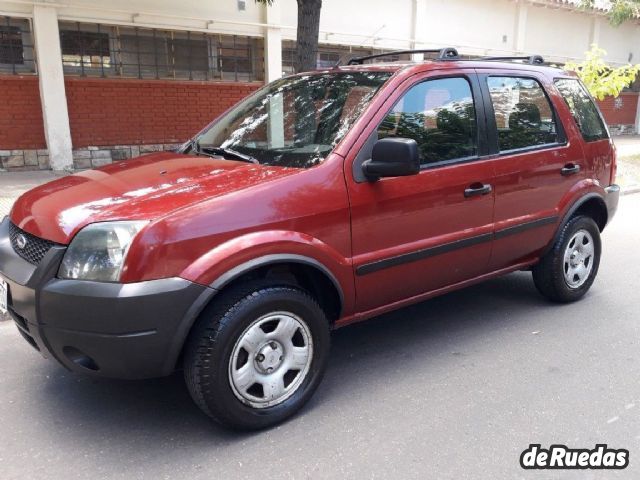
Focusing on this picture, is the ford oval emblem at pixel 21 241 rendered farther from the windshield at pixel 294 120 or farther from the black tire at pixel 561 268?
the black tire at pixel 561 268

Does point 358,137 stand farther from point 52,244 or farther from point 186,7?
point 186,7

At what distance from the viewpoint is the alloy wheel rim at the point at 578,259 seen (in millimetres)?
4461

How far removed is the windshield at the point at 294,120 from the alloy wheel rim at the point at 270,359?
2.86 ft

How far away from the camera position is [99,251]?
8.16 feet

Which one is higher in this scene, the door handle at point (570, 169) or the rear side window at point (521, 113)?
the rear side window at point (521, 113)

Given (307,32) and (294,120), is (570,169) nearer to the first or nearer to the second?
(294,120)

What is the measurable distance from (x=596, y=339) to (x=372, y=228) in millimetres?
1987

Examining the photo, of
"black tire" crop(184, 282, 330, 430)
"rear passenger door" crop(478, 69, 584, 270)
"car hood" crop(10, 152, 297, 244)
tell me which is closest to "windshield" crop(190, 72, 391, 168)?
"car hood" crop(10, 152, 297, 244)

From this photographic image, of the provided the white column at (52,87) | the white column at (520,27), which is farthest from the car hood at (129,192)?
the white column at (520,27)

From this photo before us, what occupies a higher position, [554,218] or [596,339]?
[554,218]

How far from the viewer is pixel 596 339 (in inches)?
156

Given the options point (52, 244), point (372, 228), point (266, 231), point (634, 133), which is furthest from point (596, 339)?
point (634, 133)

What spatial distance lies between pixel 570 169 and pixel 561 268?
760 mm

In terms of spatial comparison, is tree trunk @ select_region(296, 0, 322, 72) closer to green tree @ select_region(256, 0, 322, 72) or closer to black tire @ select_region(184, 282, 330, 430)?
green tree @ select_region(256, 0, 322, 72)
